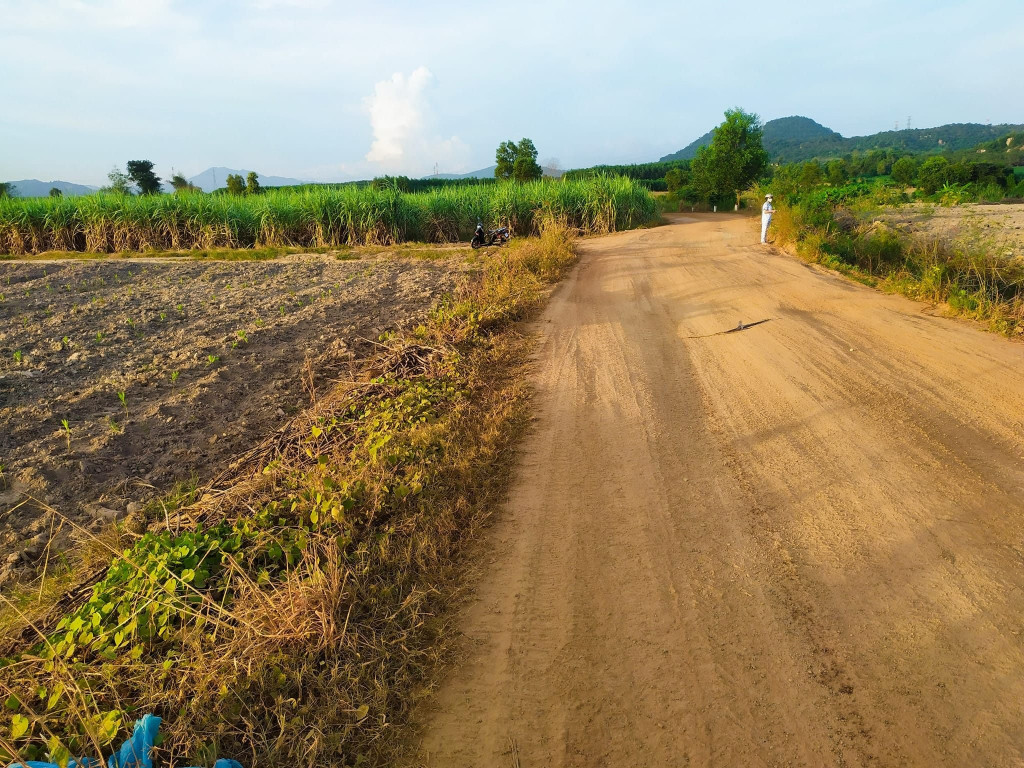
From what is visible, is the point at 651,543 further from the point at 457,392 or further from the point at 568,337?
the point at 568,337

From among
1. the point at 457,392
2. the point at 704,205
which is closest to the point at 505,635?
the point at 457,392

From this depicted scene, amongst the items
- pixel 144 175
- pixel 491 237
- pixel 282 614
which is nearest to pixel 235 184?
pixel 144 175

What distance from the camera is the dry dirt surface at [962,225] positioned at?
747 cm

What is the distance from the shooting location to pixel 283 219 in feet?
53.9

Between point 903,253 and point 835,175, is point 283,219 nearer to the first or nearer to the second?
point 903,253

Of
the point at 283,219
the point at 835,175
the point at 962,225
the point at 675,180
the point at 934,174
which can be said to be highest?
the point at 675,180

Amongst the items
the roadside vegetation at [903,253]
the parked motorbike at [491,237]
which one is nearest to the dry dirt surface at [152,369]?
the parked motorbike at [491,237]

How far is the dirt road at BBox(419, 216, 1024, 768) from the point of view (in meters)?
2.03

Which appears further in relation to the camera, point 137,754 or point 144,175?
point 144,175

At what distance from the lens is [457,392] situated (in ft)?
15.3

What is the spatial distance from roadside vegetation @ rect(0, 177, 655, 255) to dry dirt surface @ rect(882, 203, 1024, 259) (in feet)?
24.7

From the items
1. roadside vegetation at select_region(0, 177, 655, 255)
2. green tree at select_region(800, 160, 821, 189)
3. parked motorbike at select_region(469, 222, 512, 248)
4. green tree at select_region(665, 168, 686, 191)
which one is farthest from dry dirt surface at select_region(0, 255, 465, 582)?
green tree at select_region(665, 168, 686, 191)

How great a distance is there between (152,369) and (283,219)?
38.1ft

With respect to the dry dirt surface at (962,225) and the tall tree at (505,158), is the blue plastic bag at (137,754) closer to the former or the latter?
the dry dirt surface at (962,225)
